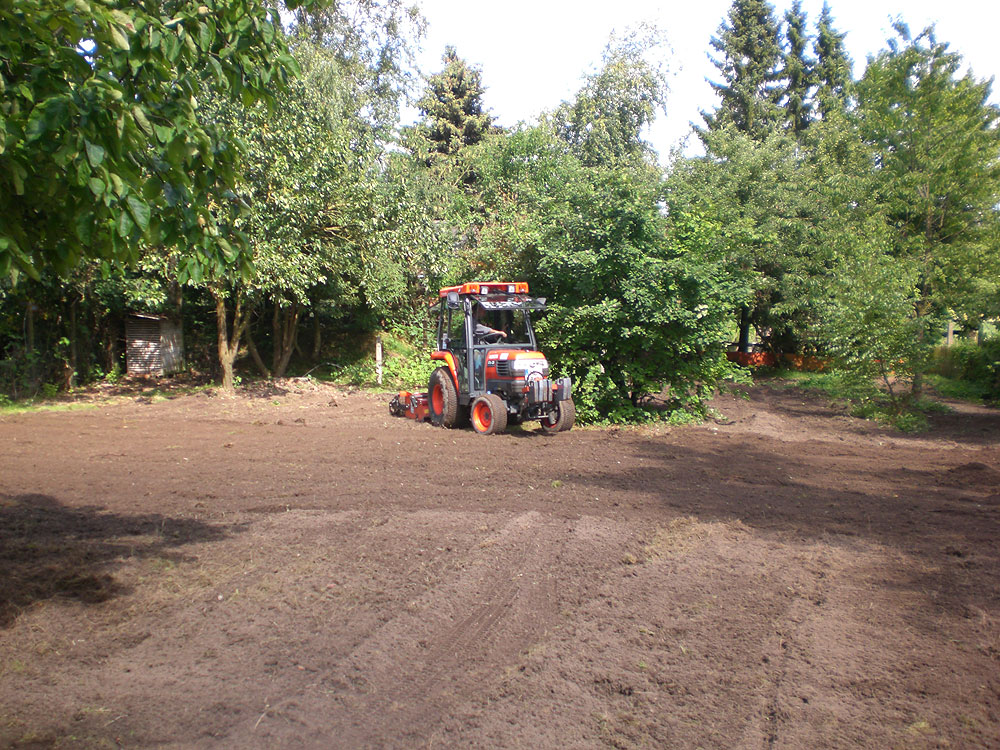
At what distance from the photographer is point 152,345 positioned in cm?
2062

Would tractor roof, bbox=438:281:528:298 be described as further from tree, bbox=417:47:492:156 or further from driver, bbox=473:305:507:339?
tree, bbox=417:47:492:156

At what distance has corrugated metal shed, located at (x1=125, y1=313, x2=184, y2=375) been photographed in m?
20.4

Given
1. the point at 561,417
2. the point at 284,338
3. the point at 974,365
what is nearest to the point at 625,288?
the point at 561,417

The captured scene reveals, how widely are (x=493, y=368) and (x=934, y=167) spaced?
1147 cm

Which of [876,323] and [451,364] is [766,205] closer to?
[876,323]

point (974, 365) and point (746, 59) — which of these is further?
point (746, 59)

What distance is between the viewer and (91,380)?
63.7 ft

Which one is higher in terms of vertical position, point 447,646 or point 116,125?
point 116,125

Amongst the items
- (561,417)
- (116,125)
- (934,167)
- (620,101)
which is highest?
(620,101)

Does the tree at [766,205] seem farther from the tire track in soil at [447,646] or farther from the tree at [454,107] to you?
the tire track in soil at [447,646]

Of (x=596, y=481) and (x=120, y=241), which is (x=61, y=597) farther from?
(x=596, y=481)

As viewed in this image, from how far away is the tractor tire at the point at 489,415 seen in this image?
1275cm

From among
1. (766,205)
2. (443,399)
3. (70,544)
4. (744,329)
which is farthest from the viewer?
(744,329)

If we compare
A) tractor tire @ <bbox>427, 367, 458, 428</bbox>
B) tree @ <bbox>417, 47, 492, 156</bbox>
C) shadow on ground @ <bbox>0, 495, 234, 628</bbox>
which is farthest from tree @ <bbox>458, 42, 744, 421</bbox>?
tree @ <bbox>417, 47, 492, 156</bbox>
